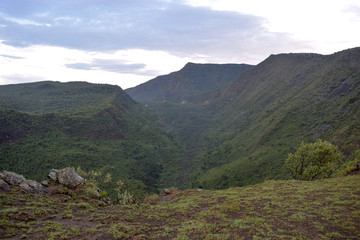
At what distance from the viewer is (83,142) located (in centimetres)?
8156

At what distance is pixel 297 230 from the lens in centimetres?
1470

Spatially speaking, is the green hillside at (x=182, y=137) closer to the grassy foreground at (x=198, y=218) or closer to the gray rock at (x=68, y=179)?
the grassy foreground at (x=198, y=218)

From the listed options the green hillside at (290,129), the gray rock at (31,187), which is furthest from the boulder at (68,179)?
the green hillside at (290,129)

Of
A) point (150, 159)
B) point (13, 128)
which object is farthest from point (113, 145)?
point (13, 128)

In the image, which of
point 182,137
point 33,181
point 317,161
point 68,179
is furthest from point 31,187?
point 182,137

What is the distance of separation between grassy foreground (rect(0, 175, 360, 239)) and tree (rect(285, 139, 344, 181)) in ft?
28.6

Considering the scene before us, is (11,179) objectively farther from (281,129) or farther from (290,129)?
(281,129)

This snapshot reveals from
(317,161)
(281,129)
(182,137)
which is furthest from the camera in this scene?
(182,137)

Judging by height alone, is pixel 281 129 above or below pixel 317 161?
above

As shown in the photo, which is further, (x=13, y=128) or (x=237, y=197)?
(x=13, y=128)

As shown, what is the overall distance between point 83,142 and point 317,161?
268 ft

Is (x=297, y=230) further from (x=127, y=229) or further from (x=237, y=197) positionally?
(x=127, y=229)

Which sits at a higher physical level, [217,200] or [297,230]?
[297,230]

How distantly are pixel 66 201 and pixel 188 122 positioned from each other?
508 feet
